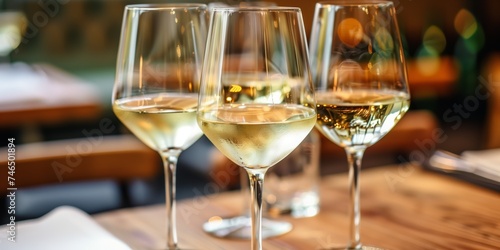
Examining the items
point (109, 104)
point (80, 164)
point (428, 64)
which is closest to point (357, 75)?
point (80, 164)

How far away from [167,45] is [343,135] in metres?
0.21

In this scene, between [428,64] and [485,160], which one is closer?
[485,160]

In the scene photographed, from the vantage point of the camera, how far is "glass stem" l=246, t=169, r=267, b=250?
0.68 meters

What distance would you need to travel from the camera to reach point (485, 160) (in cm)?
106

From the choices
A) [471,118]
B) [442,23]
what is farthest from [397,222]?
[442,23]

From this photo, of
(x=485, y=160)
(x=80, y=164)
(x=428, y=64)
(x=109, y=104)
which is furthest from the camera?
(x=428, y=64)

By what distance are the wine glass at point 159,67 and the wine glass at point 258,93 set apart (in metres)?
0.11

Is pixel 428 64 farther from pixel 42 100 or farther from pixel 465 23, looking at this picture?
pixel 42 100

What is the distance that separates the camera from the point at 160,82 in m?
0.81

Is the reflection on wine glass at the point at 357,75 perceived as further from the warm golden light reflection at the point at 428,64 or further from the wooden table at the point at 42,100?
the warm golden light reflection at the point at 428,64

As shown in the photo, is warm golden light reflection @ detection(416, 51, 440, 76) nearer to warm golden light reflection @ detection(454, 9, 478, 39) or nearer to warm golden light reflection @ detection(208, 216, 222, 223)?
warm golden light reflection @ detection(454, 9, 478, 39)

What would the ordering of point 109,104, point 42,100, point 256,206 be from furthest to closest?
point 109,104, point 42,100, point 256,206

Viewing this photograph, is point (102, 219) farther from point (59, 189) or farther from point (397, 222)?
point (59, 189)

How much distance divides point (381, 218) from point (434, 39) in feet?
16.2
